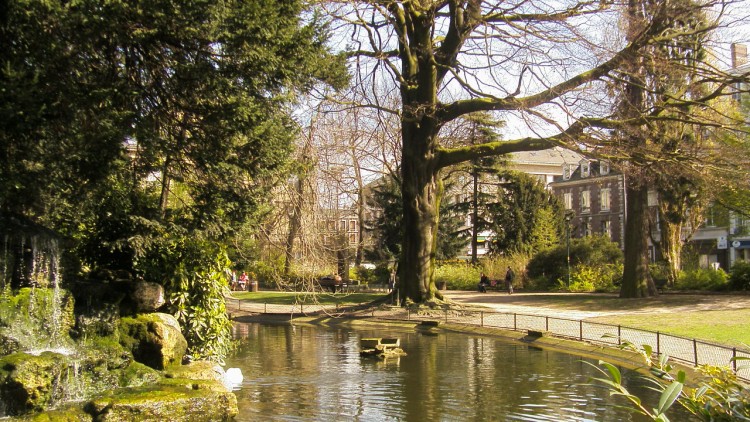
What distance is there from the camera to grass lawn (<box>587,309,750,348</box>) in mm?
20094

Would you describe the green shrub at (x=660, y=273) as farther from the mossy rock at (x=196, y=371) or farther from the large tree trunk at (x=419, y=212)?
the mossy rock at (x=196, y=371)

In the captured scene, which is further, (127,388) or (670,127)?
(670,127)

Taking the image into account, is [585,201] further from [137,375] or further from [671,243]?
[137,375]

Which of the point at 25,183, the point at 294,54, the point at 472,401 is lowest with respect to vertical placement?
the point at 472,401

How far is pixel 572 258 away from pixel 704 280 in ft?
33.4

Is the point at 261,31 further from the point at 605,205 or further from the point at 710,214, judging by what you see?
the point at 605,205

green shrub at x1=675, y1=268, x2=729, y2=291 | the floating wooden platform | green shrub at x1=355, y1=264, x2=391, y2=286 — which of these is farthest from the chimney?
green shrub at x1=355, y1=264, x2=391, y2=286

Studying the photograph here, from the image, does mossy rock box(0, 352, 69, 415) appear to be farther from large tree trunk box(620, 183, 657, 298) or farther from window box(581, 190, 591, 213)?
window box(581, 190, 591, 213)

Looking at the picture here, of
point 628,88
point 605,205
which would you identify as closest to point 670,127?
point 628,88

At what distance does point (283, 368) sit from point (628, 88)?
1733 centimetres

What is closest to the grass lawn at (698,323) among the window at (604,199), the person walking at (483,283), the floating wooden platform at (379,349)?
the floating wooden platform at (379,349)

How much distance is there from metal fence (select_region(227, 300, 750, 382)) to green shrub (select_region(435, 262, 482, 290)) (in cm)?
1741

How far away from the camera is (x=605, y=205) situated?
77.4m

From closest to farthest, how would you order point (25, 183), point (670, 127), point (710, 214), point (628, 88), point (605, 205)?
1. point (25, 183)
2. point (628, 88)
3. point (670, 127)
4. point (710, 214)
5. point (605, 205)
